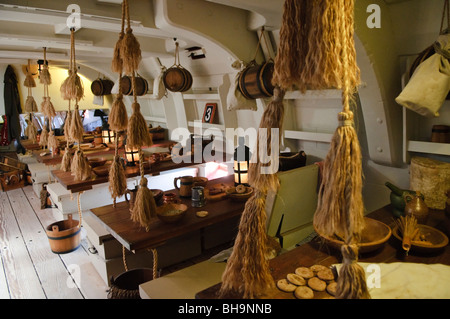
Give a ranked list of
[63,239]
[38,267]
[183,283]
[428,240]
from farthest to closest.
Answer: [63,239], [38,267], [183,283], [428,240]

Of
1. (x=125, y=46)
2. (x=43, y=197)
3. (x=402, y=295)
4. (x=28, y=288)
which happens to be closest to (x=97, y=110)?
(x=43, y=197)

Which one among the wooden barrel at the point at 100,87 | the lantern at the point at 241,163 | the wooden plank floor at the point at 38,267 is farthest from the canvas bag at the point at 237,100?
the wooden barrel at the point at 100,87

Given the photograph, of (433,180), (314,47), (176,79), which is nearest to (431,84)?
(433,180)

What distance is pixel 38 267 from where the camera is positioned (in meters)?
3.29

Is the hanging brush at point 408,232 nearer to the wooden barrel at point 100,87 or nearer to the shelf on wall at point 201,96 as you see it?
the shelf on wall at point 201,96

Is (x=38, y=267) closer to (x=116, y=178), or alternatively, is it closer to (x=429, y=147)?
(x=116, y=178)

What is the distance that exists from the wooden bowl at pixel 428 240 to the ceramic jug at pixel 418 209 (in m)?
0.08

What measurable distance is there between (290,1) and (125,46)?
3.77 ft

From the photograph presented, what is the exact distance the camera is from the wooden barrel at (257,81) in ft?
7.86

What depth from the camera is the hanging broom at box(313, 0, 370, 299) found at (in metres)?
0.89

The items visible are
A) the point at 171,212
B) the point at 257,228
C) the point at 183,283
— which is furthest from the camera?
the point at 171,212

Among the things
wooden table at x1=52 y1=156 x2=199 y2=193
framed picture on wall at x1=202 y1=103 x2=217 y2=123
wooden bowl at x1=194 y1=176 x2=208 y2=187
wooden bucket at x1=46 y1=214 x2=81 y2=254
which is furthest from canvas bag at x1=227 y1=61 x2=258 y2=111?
wooden bucket at x1=46 y1=214 x2=81 y2=254

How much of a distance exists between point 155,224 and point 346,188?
5.57 feet

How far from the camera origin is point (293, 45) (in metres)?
1.00
